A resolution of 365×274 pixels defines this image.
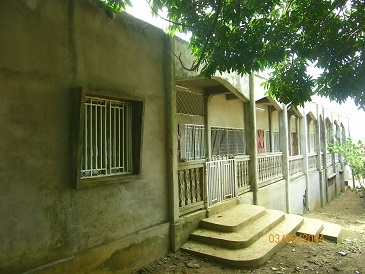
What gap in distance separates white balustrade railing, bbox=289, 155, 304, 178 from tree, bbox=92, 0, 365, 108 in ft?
26.0

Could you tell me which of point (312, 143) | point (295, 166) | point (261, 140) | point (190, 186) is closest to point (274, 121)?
point (261, 140)

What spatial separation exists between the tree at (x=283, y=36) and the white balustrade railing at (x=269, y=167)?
4.80 meters

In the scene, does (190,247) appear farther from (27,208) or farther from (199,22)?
(199,22)

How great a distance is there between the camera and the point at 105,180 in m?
4.19

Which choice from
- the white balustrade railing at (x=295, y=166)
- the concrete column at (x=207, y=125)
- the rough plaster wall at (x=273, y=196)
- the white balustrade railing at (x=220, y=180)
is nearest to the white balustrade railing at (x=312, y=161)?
the white balustrade railing at (x=295, y=166)

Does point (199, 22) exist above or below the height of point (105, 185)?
→ above

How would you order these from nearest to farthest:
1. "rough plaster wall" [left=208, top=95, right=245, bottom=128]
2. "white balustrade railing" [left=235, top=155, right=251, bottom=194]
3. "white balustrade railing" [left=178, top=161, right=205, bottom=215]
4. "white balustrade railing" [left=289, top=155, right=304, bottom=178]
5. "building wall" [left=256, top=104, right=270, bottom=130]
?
1. "white balustrade railing" [left=178, top=161, right=205, bottom=215]
2. "white balustrade railing" [left=235, top=155, right=251, bottom=194]
3. "rough plaster wall" [left=208, top=95, right=245, bottom=128]
4. "building wall" [left=256, top=104, right=270, bottom=130]
5. "white balustrade railing" [left=289, top=155, right=304, bottom=178]

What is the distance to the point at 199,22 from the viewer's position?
515 cm

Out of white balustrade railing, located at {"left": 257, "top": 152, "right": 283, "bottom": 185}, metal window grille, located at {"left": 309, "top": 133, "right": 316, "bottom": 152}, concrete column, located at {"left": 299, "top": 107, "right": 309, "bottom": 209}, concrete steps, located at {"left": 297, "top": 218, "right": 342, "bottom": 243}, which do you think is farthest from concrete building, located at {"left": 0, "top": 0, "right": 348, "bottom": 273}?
metal window grille, located at {"left": 309, "top": 133, "right": 316, "bottom": 152}

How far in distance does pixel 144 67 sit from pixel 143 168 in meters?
1.82

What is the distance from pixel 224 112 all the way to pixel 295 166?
19.6 ft

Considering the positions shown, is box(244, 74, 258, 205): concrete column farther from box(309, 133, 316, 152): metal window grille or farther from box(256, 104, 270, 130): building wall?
box(309, 133, 316, 152): metal window grille

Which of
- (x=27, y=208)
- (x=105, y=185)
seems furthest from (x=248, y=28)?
(x=27, y=208)

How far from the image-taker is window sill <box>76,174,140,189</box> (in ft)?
12.7
